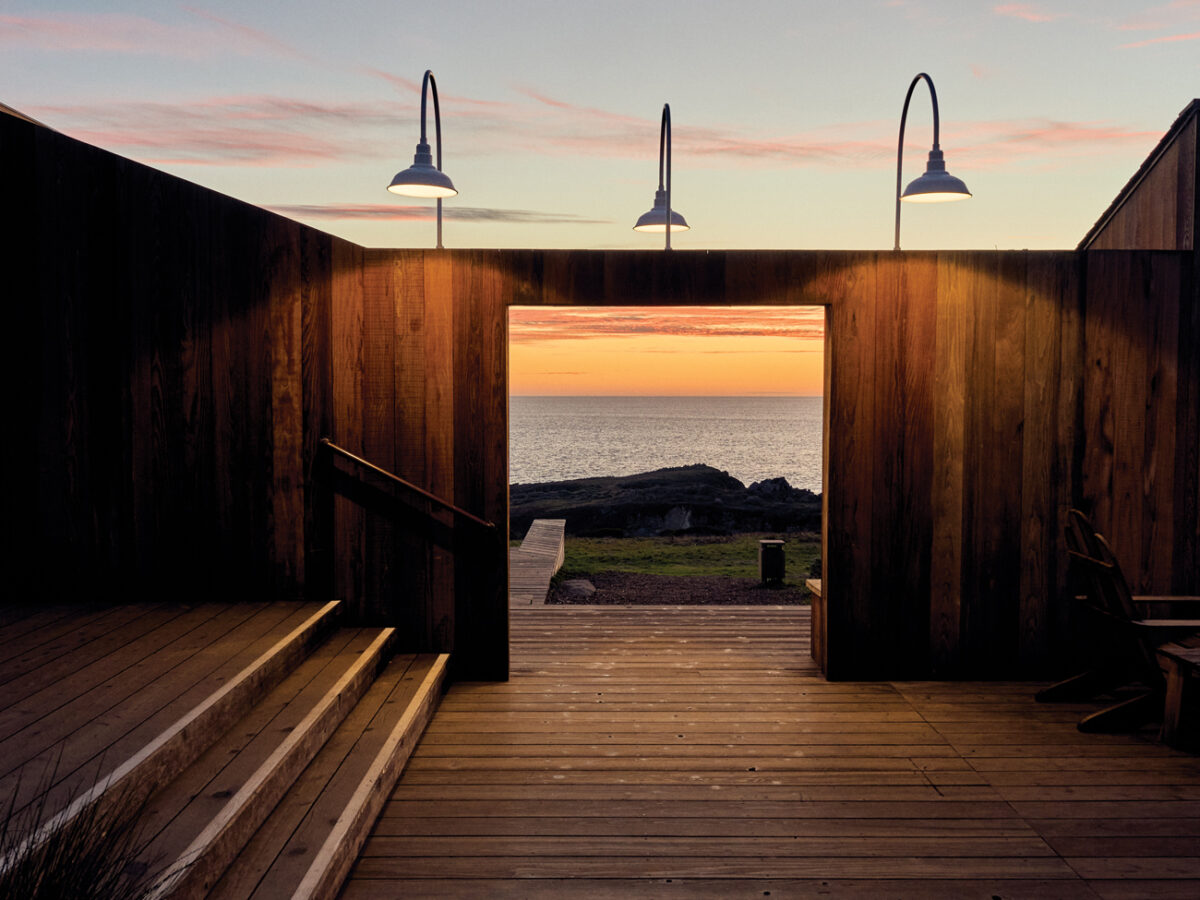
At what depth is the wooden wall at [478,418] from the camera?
4.31 m

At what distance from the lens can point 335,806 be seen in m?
2.70

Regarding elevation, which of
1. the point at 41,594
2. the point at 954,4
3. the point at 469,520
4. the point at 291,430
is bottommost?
the point at 41,594

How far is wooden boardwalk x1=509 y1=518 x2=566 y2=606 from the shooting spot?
7.26 m

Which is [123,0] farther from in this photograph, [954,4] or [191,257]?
[954,4]

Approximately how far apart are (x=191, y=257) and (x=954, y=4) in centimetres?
635

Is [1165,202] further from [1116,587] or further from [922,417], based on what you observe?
[1116,587]

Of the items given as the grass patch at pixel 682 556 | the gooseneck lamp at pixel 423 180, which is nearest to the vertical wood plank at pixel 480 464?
the gooseneck lamp at pixel 423 180

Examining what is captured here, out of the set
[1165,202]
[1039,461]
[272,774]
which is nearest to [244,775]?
[272,774]

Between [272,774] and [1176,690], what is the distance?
13.4 ft

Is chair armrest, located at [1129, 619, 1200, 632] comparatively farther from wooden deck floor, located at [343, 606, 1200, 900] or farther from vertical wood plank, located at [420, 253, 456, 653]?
vertical wood plank, located at [420, 253, 456, 653]

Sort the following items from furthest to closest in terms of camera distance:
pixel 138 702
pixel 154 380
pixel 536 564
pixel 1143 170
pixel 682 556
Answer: pixel 682 556 < pixel 536 564 < pixel 1143 170 < pixel 154 380 < pixel 138 702

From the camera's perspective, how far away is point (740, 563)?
12.0 meters

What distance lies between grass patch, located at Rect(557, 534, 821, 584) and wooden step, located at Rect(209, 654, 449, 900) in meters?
6.34

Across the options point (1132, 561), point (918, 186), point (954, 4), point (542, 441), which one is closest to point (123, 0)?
point (918, 186)
